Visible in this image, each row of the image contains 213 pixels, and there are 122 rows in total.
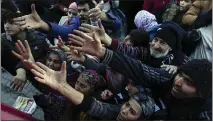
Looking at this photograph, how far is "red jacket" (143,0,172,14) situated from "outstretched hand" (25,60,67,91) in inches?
53.0

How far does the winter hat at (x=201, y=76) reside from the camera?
2.06 m

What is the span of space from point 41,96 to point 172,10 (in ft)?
3.80

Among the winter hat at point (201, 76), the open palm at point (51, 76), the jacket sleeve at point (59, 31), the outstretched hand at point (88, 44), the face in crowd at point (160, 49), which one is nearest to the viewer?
the open palm at point (51, 76)

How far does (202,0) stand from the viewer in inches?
107

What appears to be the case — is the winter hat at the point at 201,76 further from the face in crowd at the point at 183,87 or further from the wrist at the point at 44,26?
the wrist at the point at 44,26

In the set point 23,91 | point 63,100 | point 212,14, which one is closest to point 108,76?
point 63,100

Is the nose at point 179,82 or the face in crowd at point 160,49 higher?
the nose at point 179,82

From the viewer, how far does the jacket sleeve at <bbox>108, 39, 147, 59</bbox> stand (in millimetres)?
2510

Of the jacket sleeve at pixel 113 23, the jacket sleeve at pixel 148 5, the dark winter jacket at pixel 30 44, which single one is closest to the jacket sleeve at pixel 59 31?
the dark winter jacket at pixel 30 44

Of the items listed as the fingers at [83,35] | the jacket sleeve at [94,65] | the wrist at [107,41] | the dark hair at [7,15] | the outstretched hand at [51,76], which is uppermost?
the fingers at [83,35]

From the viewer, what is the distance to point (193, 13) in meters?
2.78

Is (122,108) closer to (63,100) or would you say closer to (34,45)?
(63,100)

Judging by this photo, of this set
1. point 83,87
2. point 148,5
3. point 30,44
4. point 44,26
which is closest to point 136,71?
point 83,87

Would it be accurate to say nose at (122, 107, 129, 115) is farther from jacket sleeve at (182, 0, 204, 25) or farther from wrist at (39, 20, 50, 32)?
jacket sleeve at (182, 0, 204, 25)
